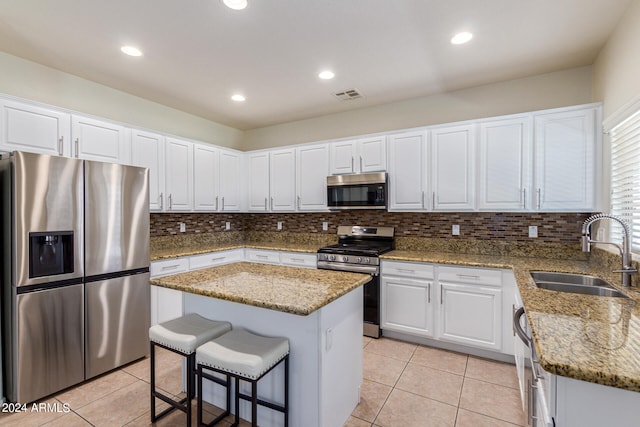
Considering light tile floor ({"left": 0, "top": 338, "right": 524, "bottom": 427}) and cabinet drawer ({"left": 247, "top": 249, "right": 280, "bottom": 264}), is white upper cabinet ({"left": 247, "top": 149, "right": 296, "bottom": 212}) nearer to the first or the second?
cabinet drawer ({"left": 247, "top": 249, "right": 280, "bottom": 264})

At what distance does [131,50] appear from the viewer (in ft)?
8.42

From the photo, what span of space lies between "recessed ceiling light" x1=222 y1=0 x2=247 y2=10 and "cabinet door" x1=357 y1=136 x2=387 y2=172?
81.3 inches

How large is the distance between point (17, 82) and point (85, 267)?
1.81m

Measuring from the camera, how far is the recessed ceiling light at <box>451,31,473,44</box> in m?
2.36

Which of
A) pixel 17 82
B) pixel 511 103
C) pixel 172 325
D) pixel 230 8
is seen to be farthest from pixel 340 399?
pixel 17 82

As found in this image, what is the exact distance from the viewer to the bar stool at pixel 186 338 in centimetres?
178

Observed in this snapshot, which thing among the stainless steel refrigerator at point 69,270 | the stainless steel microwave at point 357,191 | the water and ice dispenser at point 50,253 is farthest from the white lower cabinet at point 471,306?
the water and ice dispenser at point 50,253

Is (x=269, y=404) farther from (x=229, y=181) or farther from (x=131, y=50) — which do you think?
(x=229, y=181)

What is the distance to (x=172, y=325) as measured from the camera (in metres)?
1.97

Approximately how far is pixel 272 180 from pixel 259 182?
9.9 inches

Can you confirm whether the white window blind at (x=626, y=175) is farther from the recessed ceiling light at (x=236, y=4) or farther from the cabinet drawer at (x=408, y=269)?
the recessed ceiling light at (x=236, y=4)

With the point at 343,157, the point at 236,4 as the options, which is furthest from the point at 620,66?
the point at 236,4

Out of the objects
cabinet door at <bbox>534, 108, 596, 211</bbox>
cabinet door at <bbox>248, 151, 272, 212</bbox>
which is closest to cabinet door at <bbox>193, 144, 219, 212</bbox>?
cabinet door at <bbox>248, 151, 272, 212</bbox>

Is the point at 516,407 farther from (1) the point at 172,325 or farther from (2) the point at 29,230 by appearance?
(2) the point at 29,230
